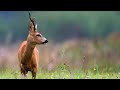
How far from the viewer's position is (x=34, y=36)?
1283 centimetres

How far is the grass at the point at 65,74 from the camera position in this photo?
1273cm

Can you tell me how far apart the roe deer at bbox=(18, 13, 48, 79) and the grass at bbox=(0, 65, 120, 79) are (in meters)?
0.10

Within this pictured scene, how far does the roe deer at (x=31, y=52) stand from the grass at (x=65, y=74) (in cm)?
10

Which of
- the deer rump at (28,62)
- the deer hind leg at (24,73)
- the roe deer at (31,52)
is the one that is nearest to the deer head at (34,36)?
the roe deer at (31,52)

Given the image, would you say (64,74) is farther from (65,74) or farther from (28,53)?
(28,53)

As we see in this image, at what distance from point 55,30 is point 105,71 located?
0.95 meters

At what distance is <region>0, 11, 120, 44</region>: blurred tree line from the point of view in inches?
509

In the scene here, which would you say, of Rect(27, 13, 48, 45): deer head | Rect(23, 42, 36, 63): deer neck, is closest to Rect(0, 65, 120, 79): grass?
Rect(23, 42, 36, 63): deer neck

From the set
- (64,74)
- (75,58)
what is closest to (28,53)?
(64,74)

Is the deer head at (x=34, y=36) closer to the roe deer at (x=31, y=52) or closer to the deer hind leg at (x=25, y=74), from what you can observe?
the roe deer at (x=31, y=52)

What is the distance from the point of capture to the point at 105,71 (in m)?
13.2
